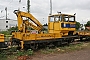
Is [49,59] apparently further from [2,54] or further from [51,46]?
[51,46]

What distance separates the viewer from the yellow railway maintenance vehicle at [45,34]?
1379 centimetres

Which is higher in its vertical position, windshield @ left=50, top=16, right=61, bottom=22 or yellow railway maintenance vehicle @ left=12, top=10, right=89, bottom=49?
windshield @ left=50, top=16, right=61, bottom=22

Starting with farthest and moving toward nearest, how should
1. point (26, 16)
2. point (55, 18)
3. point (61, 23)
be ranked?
point (55, 18) → point (61, 23) → point (26, 16)

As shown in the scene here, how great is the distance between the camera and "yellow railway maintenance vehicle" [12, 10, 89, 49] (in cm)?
1379

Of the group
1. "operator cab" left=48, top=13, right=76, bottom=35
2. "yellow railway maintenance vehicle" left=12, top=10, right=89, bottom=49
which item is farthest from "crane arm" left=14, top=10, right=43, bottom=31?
"operator cab" left=48, top=13, right=76, bottom=35

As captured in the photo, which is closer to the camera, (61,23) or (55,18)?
(61,23)

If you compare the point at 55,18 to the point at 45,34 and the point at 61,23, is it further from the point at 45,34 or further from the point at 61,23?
the point at 45,34

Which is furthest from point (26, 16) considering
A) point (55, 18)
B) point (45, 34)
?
point (55, 18)

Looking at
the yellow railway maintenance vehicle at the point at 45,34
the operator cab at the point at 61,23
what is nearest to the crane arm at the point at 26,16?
the yellow railway maintenance vehicle at the point at 45,34

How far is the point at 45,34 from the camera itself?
595 inches

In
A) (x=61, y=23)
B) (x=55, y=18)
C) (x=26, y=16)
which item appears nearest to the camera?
(x=26, y=16)

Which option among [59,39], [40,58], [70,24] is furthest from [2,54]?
[70,24]

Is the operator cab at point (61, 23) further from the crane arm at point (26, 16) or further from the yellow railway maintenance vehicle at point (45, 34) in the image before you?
the crane arm at point (26, 16)

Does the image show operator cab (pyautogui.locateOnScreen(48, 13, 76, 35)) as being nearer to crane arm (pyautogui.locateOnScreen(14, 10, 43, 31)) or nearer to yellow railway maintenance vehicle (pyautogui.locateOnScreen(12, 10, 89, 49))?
yellow railway maintenance vehicle (pyautogui.locateOnScreen(12, 10, 89, 49))
